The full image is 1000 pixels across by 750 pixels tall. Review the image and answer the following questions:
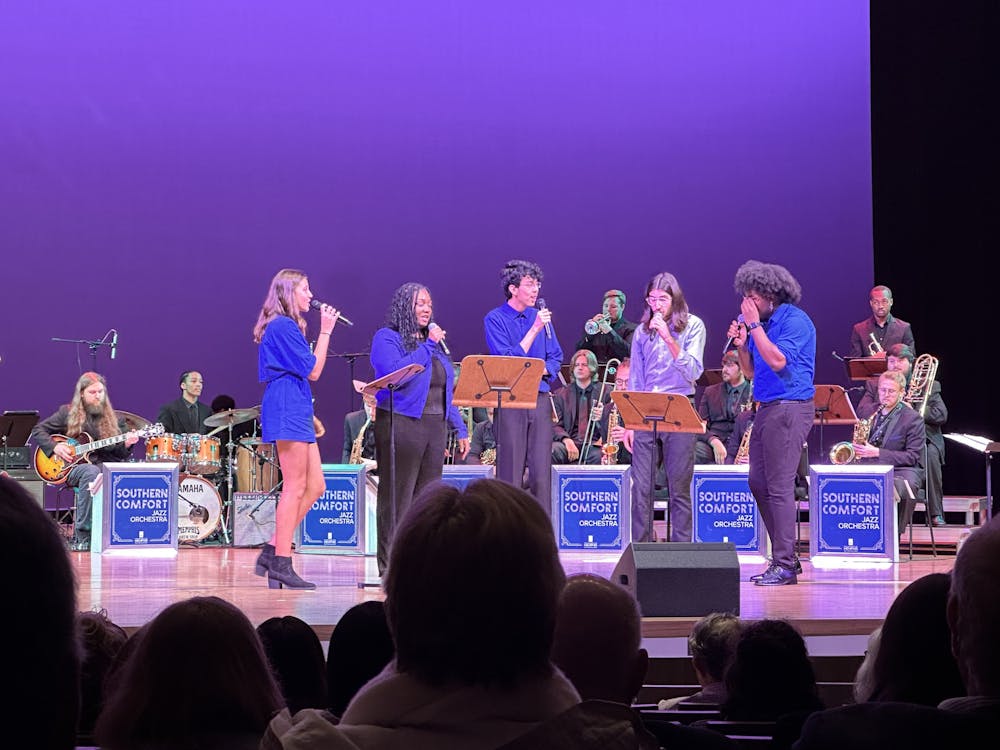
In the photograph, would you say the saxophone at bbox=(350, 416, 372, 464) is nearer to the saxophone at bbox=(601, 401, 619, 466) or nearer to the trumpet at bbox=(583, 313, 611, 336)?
the saxophone at bbox=(601, 401, 619, 466)

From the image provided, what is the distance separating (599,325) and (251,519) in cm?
364

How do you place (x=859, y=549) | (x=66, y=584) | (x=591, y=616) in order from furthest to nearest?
(x=859, y=549) < (x=591, y=616) < (x=66, y=584)

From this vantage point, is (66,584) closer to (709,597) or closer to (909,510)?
(709,597)

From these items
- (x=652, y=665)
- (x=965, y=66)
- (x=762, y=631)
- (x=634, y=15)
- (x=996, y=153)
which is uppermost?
(x=634, y=15)

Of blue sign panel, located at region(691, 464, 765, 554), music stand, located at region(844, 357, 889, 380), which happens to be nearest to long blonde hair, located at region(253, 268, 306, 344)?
blue sign panel, located at region(691, 464, 765, 554)

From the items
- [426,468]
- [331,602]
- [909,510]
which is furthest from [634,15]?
[331,602]

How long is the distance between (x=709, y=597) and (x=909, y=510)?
4.08 meters

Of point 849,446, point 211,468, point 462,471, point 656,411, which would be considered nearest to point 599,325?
point 849,446

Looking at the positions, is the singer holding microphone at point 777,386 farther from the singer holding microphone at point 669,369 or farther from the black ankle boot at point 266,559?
the black ankle boot at point 266,559

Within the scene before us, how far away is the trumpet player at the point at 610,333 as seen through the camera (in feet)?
37.3

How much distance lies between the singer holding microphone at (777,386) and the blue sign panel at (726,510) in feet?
6.27

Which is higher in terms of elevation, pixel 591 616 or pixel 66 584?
pixel 66 584

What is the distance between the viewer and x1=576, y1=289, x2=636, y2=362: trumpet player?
1138cm

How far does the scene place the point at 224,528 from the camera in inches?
411
